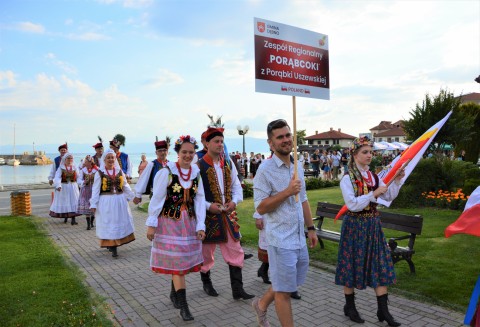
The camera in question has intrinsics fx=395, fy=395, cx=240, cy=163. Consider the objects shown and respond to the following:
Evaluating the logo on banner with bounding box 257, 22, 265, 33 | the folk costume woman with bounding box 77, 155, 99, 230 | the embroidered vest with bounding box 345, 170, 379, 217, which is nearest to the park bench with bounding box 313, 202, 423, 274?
the embroidered vest with bounding box 345, 170, 379, 217

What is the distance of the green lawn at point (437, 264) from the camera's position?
5.27 meters

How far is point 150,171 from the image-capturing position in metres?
6.39

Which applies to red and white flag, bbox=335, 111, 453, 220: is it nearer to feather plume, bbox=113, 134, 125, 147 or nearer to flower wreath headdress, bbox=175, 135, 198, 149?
flower wreath headdress, bbox=175, 135, 198, 149

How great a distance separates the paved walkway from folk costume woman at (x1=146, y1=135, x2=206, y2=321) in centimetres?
38

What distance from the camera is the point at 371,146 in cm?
466

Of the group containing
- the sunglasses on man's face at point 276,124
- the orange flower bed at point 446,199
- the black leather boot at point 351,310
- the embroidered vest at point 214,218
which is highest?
the sunglasses on man's face at point 276,124

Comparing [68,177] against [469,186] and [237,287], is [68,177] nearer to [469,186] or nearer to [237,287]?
[237,287]

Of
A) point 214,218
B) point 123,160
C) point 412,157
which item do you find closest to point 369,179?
point 412,157

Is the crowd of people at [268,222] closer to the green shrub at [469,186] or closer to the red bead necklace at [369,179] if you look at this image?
the red bead necklace at [369,179]

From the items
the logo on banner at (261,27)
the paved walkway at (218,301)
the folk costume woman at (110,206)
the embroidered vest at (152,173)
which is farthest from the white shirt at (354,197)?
the folk costume woman at (110,206)

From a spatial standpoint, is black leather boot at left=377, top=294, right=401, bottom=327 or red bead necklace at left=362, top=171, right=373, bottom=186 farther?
red bead necklace at left=362, top=171, right=373, bottom=186

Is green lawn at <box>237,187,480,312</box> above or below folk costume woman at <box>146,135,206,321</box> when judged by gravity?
below

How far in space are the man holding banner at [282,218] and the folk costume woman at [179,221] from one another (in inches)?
54.9

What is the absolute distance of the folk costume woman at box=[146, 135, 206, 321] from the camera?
15.6ft
